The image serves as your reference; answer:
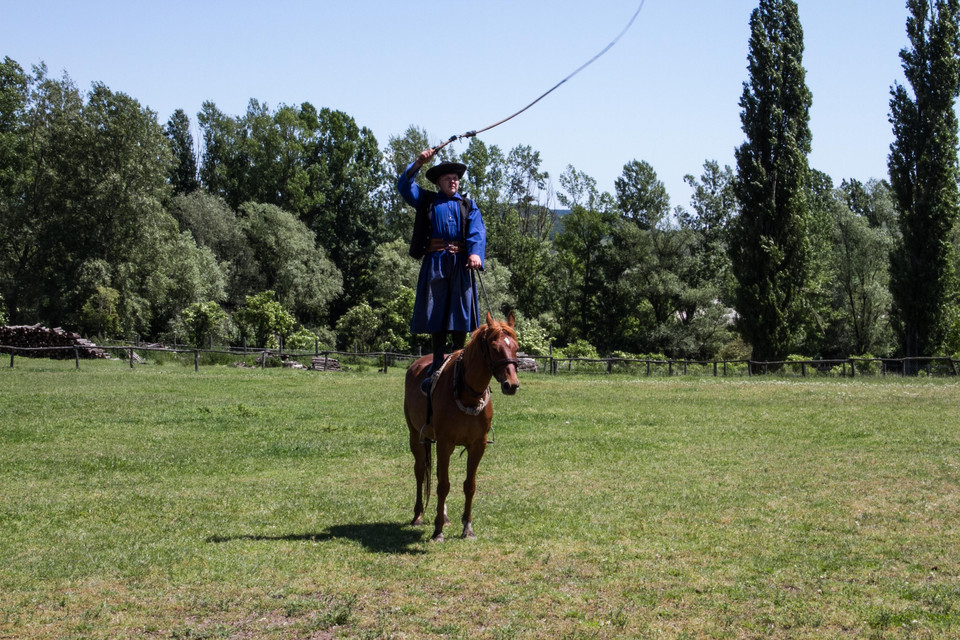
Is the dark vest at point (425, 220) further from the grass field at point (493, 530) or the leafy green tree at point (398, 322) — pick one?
the leafy green tree at point (398, 322)

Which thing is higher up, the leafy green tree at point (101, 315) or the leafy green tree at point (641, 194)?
the leafy green tree at point (641, 194)

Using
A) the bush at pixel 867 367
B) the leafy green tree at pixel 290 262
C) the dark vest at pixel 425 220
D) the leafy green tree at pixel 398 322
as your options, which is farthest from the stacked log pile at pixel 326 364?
the dark vest at pixel 425 220

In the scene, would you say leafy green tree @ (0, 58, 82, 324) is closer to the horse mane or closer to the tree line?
the tree line

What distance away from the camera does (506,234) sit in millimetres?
82188

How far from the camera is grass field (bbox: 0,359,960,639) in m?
7.07

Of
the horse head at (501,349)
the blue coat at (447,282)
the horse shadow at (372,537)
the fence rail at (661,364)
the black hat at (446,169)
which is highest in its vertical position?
the black hat at (446,169)

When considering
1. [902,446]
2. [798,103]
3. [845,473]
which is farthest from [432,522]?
[798,103]

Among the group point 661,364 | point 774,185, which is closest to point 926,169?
point 774,185

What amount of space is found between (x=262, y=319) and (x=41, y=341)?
15289 mm

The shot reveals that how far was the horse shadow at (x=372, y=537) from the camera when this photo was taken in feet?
30.7

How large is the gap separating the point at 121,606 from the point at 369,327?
55782mm

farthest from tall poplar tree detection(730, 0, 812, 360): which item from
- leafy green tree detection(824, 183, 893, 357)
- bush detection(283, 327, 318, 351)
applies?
bush detection(283, 327, 318, 351)

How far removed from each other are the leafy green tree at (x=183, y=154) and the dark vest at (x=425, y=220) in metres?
81.4

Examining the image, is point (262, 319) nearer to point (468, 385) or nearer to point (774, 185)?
point (774, 185)
